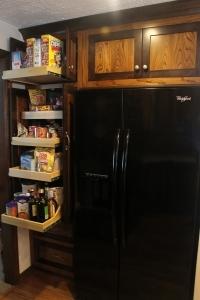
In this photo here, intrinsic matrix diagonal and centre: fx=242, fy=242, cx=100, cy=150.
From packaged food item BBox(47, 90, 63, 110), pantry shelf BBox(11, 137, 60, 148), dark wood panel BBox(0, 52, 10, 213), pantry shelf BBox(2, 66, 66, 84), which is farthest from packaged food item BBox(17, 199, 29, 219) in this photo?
pantry shelf BBox(2, 66, 66, 84)

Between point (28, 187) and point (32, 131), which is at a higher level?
point (32, 131)

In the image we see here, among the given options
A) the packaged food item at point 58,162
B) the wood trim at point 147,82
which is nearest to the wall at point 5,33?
the wood trim at point 147,82

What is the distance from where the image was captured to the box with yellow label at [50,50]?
6.05 ft

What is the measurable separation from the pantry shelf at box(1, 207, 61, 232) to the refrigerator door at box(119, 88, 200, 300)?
24.3 inches

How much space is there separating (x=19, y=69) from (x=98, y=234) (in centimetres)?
139

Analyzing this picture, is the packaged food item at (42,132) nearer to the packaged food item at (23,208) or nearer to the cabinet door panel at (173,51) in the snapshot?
the packaged food item at (23,208)

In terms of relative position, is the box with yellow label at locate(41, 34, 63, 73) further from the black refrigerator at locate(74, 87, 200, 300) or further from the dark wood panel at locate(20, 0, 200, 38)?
the black refrigerator at locate(74, 87, 200, 300)

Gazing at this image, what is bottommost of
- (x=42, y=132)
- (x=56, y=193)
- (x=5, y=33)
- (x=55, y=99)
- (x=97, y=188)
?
(x=56, y=193)

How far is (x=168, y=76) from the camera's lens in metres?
1.64

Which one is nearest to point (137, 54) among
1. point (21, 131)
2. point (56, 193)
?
point (21, 131)

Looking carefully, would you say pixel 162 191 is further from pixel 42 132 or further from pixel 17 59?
pixel 17 59

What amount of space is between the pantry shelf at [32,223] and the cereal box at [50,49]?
3.94 feet

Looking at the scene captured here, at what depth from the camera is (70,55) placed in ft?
6.11

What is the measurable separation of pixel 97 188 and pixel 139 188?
0.95 ft
